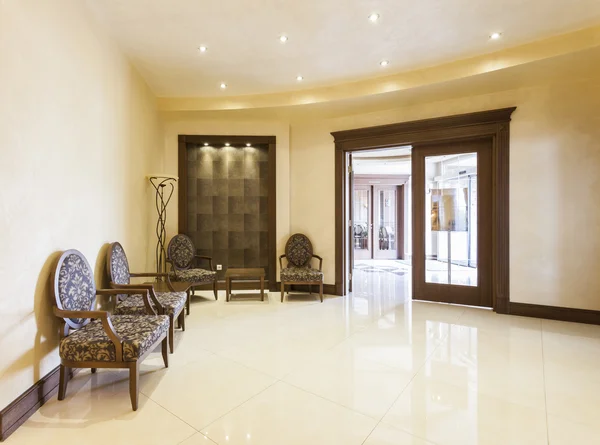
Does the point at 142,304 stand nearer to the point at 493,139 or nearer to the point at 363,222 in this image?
the point at 493,139

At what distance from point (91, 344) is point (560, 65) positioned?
532 cm

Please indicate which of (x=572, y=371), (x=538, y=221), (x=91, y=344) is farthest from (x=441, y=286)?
(x=91, y=344)

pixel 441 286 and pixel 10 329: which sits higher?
pixel 10 329

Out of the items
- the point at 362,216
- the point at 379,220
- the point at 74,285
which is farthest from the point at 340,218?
the point at 379,220

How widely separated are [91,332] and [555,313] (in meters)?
5.13

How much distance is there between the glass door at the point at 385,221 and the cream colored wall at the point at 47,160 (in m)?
8.02

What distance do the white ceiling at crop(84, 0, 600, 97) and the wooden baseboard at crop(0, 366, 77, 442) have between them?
128 inches

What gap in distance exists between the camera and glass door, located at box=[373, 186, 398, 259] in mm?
10023

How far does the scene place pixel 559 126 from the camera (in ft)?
12.7

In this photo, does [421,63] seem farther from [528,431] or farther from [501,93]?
[528,431]

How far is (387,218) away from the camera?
398 inches

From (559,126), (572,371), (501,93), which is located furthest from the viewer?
(501,93)

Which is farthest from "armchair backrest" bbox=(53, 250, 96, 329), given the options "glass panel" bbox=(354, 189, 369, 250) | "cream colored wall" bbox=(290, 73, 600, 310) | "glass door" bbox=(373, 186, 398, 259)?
"glass door" bbox=(373, 186, 398, 259)

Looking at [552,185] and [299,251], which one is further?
[299,251]
